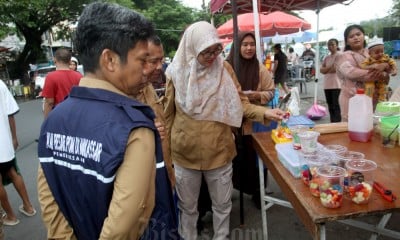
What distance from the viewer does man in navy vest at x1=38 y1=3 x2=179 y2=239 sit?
2.77 feet

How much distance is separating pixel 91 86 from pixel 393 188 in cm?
123

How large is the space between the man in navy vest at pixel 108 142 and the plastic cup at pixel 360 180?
0.72 m

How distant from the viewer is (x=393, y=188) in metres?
1.30

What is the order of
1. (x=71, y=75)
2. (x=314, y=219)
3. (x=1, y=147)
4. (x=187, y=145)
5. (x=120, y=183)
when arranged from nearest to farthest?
(x=120, y=183) → (x=314, y=219) → (x=187, y=145) → (x=1, y=147) → (x=71, y=75)

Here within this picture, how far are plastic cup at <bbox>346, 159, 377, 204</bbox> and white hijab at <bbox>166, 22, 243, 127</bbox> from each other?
0.94 meters

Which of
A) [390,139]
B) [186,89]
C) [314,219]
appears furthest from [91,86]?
[390,139]

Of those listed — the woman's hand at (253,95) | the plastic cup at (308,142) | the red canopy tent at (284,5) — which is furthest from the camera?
the red canopy tent at (284,5)

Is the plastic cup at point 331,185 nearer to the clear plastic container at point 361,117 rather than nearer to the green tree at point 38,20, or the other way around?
the clear plastic container at point 361,117

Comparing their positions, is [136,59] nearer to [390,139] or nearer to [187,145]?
[187,145]

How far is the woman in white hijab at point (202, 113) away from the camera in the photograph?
2080mm

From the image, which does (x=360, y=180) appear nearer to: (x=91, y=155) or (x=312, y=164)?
(x=312, y=164)

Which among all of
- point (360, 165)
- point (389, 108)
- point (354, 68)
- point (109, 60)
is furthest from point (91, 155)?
point (354, 68)

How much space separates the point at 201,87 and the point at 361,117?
3.33ft

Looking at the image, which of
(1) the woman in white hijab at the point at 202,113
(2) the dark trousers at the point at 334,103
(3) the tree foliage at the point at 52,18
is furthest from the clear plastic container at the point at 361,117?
(2) the dark trousers at the point at 334,103
